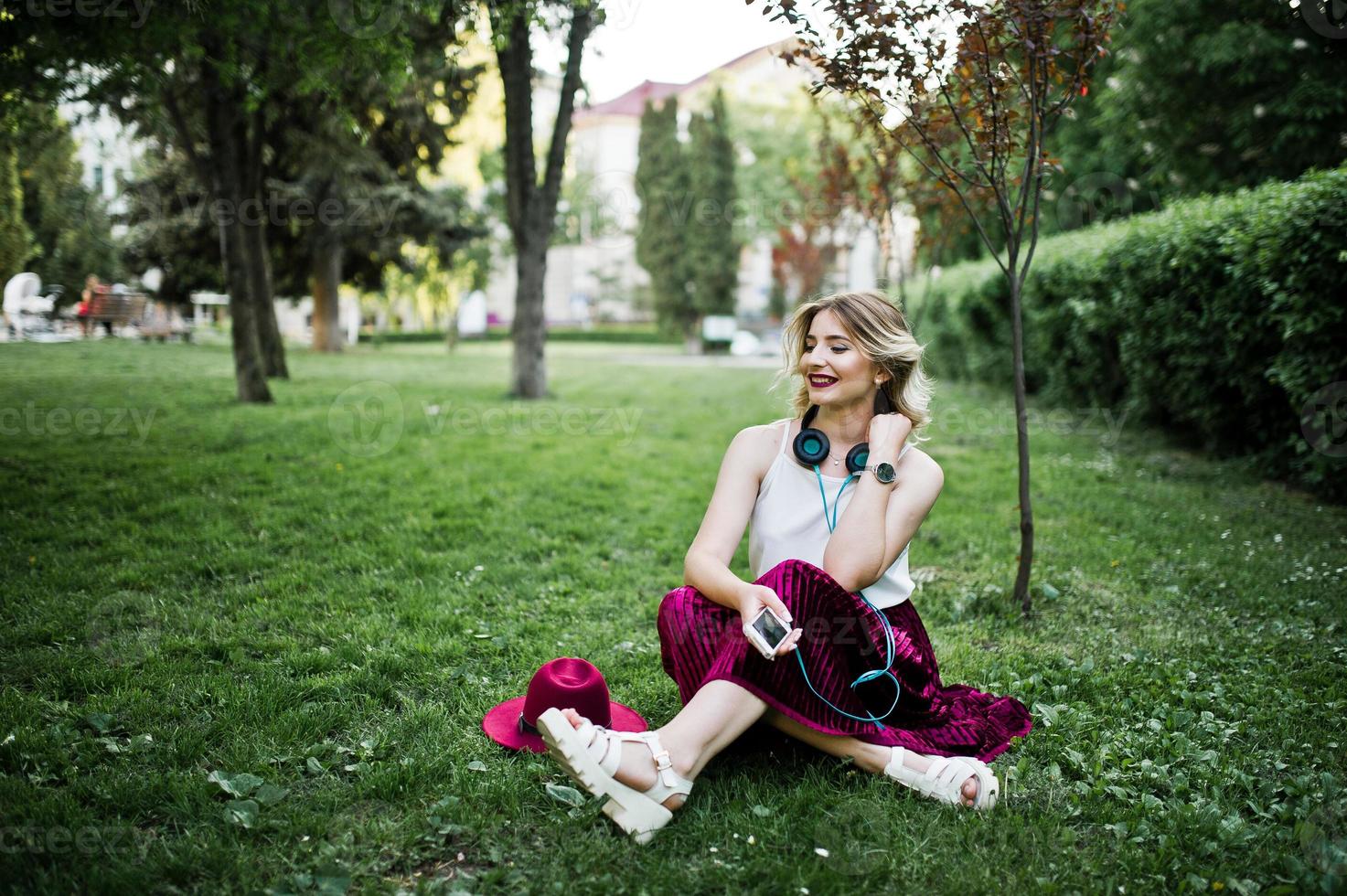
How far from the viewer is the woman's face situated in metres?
2.84

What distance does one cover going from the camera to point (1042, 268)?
10.7m

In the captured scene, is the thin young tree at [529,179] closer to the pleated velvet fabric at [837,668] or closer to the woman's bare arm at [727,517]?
the woman's bare arm at [727,517]

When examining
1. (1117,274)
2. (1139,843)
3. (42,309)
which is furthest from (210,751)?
(42,309)

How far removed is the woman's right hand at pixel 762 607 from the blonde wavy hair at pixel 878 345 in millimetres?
793

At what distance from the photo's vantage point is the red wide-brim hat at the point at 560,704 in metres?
2.68

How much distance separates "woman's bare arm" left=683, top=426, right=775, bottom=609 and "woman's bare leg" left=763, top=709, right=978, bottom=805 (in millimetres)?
394

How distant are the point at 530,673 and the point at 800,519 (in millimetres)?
1389

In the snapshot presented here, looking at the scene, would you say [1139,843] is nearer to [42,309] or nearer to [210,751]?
[210,751]

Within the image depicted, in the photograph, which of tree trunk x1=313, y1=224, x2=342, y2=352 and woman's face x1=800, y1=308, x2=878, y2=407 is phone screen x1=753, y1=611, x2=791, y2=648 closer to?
woman's face x1=800, y1=308, x2=878, y2=407
